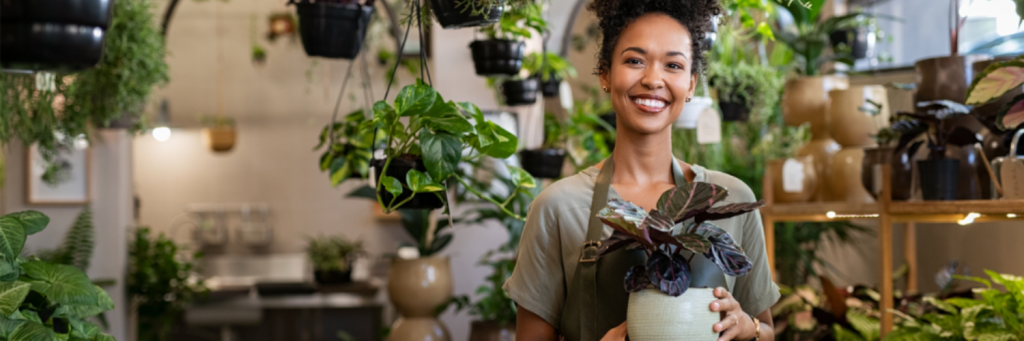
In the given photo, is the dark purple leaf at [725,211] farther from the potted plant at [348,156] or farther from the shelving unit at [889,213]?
the potted plant at [348,156]

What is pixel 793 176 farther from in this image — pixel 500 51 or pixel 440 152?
pixel 440 152

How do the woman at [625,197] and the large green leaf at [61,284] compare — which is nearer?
the woman at [625,197]

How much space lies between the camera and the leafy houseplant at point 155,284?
4.62 m

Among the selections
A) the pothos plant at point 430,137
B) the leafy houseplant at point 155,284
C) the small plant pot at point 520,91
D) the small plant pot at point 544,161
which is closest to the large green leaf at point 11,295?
the pothos plant at point 430,137

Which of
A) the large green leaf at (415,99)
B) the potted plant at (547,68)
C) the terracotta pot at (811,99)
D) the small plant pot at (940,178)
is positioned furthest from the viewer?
the potted plant at (547,68)

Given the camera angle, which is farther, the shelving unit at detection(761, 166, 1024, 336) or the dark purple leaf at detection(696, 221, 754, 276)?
the shelving unit at detection(761, 166, 1024, 336)

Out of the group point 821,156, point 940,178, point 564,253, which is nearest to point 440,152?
point 564,253

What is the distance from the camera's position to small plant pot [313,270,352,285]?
19.5ft

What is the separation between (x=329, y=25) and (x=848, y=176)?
1.66 meters

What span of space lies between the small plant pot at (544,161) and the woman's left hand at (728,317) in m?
1.77

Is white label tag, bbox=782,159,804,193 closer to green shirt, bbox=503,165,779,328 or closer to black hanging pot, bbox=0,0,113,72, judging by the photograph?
green shirt, bbox=503,165,779,328

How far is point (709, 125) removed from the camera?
2547 millimetres

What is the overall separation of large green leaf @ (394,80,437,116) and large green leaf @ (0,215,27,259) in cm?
86

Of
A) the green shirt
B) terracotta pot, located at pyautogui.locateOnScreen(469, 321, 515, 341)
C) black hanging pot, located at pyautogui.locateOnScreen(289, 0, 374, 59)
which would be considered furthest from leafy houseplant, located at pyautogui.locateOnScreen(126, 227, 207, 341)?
the green shirt
